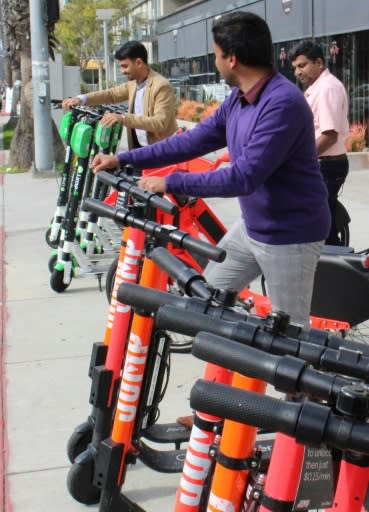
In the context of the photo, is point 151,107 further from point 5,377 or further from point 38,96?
point 38,96

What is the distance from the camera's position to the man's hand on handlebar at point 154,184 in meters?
3.00

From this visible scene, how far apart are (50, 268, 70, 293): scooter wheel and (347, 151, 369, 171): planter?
7.95 meters

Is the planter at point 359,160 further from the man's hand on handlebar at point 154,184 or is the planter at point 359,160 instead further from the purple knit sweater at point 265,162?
the man's hand on handlebar at point 154,184

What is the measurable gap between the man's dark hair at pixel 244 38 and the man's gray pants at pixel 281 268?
30.3 inches

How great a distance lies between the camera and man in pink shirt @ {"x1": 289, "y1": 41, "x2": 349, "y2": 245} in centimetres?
587

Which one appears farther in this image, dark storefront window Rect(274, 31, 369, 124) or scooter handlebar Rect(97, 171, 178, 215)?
dark storefront window Rect(274, 31, 369, 124)

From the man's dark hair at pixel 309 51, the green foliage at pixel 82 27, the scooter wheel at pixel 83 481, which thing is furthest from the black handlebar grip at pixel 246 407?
the green foliage at pixel 82 27

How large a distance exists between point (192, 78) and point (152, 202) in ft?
99.4

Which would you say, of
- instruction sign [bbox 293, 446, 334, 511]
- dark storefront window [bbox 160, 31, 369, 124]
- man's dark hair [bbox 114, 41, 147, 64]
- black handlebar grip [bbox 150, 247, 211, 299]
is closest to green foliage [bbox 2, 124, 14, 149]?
dark storefront window [bbox 160, 31, 369, 124]

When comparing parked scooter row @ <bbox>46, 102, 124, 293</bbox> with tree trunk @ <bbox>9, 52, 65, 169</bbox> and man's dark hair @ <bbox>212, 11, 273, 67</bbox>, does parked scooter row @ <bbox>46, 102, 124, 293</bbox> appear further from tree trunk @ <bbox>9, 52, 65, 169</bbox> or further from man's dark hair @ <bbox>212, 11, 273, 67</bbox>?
tree trunk @ <bbox>9, 52, 65, 169</bbox>

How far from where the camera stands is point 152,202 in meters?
2.98

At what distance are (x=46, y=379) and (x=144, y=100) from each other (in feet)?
8.06

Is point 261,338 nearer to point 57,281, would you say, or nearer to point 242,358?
point 242,358

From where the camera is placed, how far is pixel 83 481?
3.45 meters
